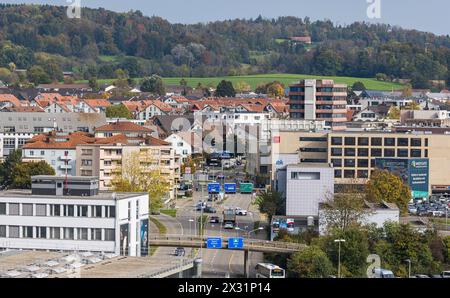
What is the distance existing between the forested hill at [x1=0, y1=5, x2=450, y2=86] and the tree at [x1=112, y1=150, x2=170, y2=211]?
1648 inches

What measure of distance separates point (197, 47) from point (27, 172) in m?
53.3

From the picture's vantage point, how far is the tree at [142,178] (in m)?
19.0

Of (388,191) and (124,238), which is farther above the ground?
(388,191)

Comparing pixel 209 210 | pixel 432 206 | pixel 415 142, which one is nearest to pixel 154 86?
pixel 415 142

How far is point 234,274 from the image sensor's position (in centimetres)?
1350

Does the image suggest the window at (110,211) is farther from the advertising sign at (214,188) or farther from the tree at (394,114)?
the tree at (394,114)

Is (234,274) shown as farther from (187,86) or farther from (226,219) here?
(187,86)

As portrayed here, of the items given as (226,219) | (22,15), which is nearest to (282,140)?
(226,219)

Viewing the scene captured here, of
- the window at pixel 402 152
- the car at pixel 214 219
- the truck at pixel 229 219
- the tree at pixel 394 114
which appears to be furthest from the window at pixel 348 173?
the tree at pixel 394 114

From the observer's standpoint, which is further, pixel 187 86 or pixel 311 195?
pixel 187 86

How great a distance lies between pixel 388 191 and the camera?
1947cm

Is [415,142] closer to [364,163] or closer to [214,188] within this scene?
[364,163]

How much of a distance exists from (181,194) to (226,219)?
572 centimetres

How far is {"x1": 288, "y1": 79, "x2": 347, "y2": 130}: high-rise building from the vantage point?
3016cm
